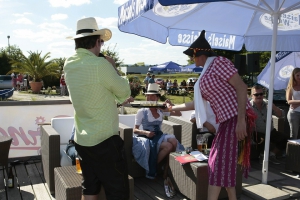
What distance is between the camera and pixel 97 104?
6.81 feet

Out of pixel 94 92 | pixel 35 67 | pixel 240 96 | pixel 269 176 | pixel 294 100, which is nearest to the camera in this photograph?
pixel 94 92

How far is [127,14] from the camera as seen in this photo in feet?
11.0

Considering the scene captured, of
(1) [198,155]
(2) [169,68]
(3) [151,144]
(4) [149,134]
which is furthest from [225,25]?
(2) [169,68]

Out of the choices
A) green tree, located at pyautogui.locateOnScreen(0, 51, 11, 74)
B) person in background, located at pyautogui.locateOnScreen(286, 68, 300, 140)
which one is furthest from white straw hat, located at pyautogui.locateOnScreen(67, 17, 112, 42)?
green tree, located at pyautogui.locateOnScreen(0, 51, 11, 74)

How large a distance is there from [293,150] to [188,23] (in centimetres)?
247

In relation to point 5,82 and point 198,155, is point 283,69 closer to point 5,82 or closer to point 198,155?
point 198,155

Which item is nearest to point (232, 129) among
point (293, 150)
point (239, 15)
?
point (293, 150)

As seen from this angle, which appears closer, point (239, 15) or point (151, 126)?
point (151, 126)

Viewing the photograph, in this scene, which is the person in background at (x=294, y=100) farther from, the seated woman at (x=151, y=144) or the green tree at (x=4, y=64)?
the green tree at (x=4, y=64)

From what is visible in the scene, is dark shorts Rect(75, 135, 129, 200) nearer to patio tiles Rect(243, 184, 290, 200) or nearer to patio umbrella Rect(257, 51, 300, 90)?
patio tiles Rect(243, 184, 290, 200)

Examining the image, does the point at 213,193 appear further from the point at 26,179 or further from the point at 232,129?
the point at 26,179

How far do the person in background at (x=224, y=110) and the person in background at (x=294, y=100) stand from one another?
2.86 meters

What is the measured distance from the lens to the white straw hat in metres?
2.11

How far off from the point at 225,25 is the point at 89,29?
11.7ft
